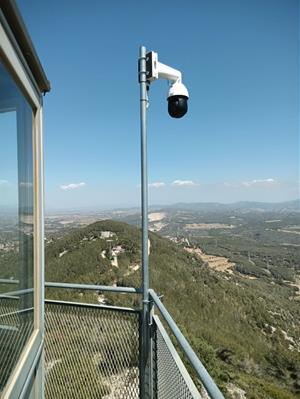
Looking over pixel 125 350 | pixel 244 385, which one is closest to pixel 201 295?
pixel 244 385

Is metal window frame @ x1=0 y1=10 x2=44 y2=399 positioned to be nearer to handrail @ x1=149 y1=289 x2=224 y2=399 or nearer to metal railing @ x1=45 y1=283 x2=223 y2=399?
metal railing @ x1=45 y1=283 x2=223 y2=399

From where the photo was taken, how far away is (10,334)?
137cm

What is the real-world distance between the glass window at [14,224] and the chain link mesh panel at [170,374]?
2.09 feet

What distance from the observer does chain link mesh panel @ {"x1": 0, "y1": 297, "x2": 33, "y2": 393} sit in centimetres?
127

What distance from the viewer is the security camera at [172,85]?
2279 mm

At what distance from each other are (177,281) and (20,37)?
24447 millimetres

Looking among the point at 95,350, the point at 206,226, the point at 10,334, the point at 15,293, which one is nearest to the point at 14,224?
the point at 15,293

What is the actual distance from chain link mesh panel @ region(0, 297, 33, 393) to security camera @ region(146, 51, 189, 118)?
5.24 ft

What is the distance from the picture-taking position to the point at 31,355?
64.4 inches

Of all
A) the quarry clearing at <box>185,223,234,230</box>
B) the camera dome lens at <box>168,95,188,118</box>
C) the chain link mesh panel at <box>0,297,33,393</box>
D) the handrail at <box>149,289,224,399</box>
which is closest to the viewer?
the handrail at <box>149,289,224,399</box>

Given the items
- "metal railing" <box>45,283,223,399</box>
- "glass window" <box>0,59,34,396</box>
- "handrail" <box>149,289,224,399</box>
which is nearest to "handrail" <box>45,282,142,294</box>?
"metal railing" <box>45,283,223,399</box>

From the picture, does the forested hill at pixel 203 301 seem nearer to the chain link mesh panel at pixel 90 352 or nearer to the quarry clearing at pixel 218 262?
the chain link mesh panel at pixel 90 352

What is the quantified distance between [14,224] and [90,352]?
135cm

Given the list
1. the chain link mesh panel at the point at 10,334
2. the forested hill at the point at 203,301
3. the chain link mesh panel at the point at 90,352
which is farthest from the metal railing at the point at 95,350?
the forested hill at the point at 203,301
